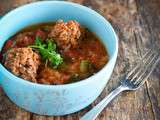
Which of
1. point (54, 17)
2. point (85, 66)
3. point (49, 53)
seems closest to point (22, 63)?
point (49, 53)

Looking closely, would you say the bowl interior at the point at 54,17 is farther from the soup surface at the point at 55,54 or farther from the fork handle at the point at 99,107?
the fork handle at the point at 99,107

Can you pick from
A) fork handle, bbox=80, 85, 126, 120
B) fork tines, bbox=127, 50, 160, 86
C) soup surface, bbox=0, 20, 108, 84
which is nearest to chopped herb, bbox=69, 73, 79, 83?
soup surface, bbox=0, 20, 108, 84

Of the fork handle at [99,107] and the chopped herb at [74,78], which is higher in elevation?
the chopped herb at [74,78]

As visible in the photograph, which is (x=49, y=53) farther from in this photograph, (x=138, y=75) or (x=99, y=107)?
(x=138, y=75)

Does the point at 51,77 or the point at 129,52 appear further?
the point at 129,52

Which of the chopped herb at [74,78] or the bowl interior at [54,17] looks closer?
the chopped herb at [74,78]

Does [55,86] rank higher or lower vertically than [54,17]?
lower

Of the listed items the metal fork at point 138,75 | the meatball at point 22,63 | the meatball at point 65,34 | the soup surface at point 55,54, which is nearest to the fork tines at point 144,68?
the metal fork at point 138,75
